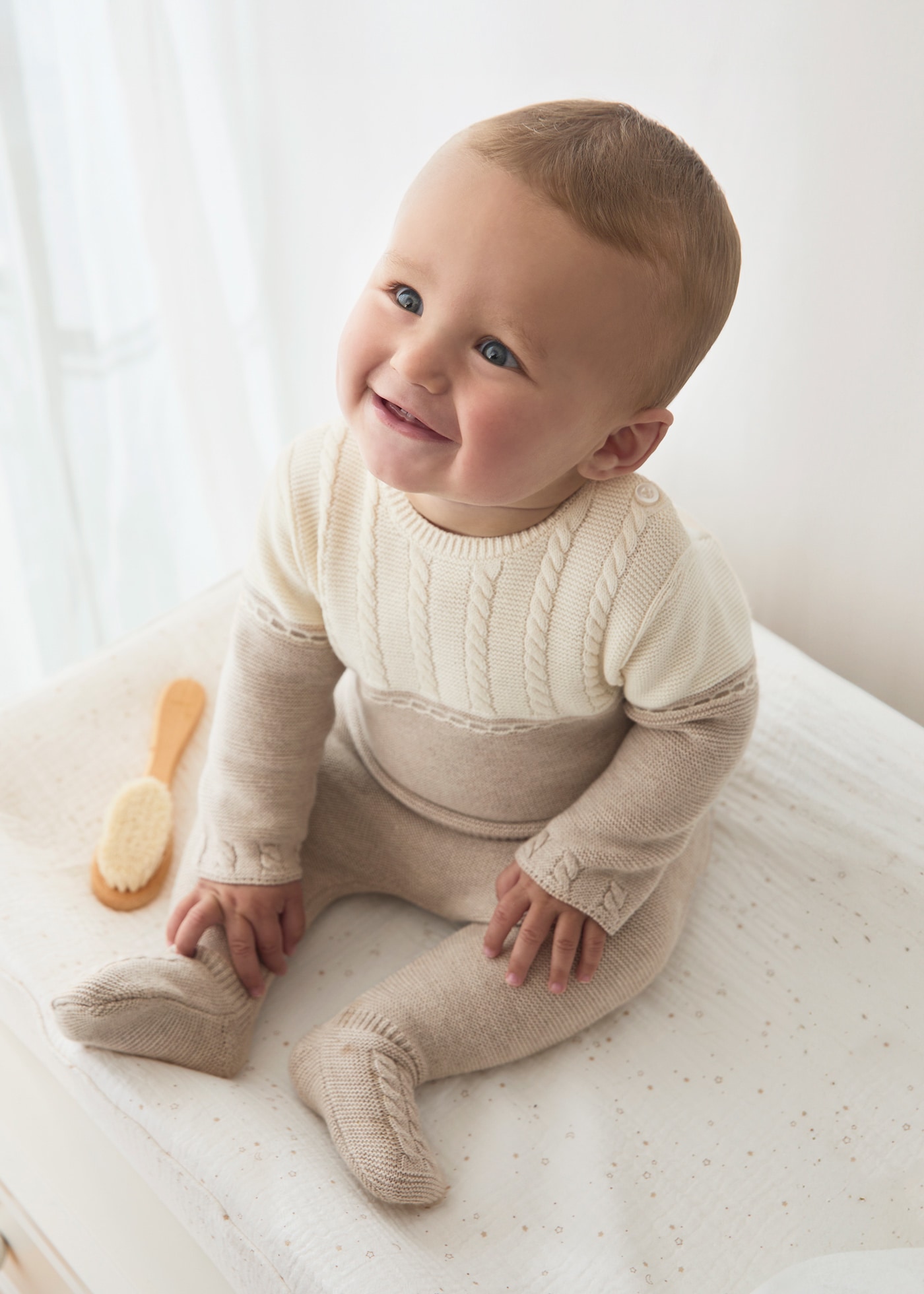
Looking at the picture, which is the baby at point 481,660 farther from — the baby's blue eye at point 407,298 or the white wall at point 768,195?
the white wall at point 768,195

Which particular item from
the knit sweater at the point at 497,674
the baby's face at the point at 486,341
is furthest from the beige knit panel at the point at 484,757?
the baby's face at the point at 486,341

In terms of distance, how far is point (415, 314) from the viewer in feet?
1.99

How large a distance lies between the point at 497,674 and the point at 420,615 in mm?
66

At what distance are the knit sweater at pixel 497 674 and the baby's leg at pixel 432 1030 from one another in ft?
0.16

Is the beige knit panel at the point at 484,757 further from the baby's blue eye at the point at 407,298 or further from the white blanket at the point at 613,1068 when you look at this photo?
the baby's blue eye at the point at 407,298

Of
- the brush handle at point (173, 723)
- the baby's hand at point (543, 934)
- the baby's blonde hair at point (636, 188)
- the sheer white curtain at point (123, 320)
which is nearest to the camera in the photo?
the baby's blonde hair at point (636, 188)

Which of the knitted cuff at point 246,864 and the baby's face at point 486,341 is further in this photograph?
the knitted cuff at point 246,864

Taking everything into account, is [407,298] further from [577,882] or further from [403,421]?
[577,882]

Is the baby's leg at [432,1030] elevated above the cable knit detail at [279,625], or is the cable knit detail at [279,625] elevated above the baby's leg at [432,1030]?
the cable knit detail at [279,625]

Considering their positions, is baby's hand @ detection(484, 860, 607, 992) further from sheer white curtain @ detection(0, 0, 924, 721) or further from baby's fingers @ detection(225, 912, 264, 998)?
sheer white curtain @ detection(0, 0, 924, 721)

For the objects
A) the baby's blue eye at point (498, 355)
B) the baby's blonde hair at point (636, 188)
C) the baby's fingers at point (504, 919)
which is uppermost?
the baby's blonde hair at point (636, 188)

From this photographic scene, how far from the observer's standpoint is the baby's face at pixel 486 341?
56cm

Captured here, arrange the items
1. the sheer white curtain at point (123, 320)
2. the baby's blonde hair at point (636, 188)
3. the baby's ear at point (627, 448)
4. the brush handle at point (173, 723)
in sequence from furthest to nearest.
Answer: the sheer white curtain at point (123, 320) < the brush handle at point (173, 723) < the baby's ear at point (627, 448) < the baby's blonde hair at point (636, 188)

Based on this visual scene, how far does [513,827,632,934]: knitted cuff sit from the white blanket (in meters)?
0.10
